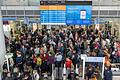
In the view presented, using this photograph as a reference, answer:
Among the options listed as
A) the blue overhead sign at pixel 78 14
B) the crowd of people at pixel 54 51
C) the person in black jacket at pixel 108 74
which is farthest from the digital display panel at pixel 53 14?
the person in black jacket at pixel 108 74

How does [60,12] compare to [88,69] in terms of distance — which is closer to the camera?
[88,69]

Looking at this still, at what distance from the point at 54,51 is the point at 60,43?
0.58 meters

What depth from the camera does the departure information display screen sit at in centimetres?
1681

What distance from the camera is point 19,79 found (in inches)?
537

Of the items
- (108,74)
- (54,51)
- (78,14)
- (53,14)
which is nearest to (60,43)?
(54,51)

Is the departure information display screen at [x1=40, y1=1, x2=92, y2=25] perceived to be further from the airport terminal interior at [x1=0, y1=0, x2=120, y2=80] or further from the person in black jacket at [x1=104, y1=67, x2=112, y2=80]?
the person in black jacket at [x1=104, y1=67, x2=112, y2=80]

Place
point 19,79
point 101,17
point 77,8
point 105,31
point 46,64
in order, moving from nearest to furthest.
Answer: point 19,79 → point 46,64 → point 77,8 → point 101,17 → point 105,31

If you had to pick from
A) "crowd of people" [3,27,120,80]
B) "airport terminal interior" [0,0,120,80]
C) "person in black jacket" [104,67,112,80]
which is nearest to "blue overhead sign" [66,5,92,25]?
"airport terminal interior" [0,0,120,80]

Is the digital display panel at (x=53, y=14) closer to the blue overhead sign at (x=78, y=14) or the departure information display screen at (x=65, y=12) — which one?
the departure information display screen at (x=65, y=12)

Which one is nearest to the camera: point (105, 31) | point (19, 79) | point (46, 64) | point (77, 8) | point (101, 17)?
point (19, 79)

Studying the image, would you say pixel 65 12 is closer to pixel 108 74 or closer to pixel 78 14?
pixel 78 14

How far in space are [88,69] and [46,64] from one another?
73.9 inches

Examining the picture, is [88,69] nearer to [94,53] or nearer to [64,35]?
[94,53]

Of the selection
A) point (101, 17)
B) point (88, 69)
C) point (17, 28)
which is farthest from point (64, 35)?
point (88, 69)
